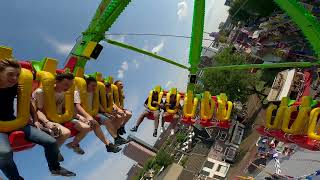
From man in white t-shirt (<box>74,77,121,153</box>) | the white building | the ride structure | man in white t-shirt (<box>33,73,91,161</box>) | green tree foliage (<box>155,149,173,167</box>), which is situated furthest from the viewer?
green tree foliage (<box>155,149,173,167</box>)

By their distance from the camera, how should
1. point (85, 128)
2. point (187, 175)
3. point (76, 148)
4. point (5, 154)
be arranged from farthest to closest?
1. point (187, 175)
2. point (76, 148)
3. point (85, 128)
4. point (5, 154)

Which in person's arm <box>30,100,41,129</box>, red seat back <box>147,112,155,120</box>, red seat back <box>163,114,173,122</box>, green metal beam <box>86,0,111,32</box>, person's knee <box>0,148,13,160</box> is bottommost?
red seat back <box>147,112,155,120</box>

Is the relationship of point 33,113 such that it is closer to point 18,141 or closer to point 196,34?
point 18,141

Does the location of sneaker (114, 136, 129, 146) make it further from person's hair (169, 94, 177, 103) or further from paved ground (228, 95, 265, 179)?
paved ground (228, 95, 265, 179)

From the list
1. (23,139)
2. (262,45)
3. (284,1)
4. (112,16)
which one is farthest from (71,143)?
(262,45)

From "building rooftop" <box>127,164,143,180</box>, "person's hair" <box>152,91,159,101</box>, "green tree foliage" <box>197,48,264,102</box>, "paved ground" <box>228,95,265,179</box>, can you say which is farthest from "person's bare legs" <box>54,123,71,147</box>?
"building rooftop" <box>127,164,143,180</box>

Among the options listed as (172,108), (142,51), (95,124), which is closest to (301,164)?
(172,108)

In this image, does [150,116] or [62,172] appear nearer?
[62,172]

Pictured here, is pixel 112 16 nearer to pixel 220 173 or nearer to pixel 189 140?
pixel 220 173
